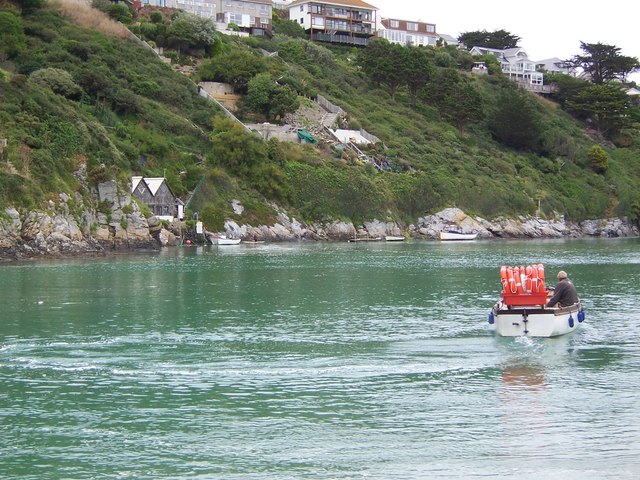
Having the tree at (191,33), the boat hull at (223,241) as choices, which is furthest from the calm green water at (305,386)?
the tree at (191,33)

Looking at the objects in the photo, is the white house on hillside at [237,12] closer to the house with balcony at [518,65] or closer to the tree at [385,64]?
the tree at [385,64]

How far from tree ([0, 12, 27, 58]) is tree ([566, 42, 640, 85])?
109653mm

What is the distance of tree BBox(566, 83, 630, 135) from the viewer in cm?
14625

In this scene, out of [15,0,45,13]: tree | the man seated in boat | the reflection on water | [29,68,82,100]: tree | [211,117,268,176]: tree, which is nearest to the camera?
the reflection on water

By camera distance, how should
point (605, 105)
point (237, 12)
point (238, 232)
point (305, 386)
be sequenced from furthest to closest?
point (237, 12) < point (605, 105) < point (238, 232) < point (305, 386)

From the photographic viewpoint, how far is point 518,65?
6924 inches

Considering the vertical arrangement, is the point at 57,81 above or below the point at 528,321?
above

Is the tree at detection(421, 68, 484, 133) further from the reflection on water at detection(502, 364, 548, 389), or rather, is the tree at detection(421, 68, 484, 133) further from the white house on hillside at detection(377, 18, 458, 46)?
the reflection on water at detection(502, 364, 548, 389)

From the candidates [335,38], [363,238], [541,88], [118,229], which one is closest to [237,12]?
[335,38]

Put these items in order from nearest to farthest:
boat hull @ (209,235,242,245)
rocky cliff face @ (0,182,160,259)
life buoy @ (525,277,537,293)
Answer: life buoy @ (525,277,537,293)
rocky cliff face @ (0,182,160,259)
boat hull @ (209,235,242,245)

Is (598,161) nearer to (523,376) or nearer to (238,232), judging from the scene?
(238,232)

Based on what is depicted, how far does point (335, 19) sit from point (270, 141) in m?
71.5

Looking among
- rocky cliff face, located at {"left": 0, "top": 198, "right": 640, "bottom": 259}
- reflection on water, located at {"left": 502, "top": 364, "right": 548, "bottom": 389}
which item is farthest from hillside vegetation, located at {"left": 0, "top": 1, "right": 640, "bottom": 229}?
reflection on water, located at {"left": 502, "top": 364, "right": 548, "bottom": 389}

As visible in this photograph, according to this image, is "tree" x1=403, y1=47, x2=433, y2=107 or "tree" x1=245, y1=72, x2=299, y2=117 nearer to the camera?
"tree" x1=245, y1=72, x2=299, y2=117
